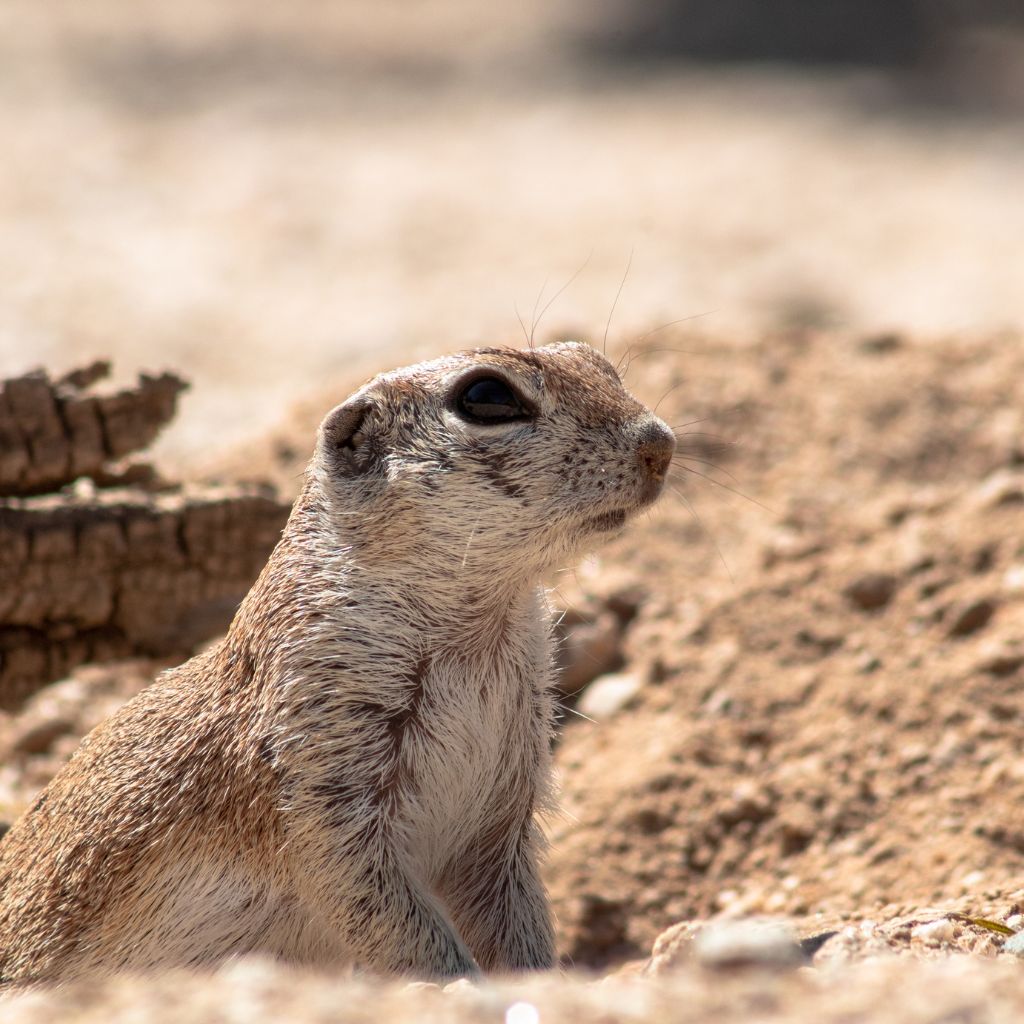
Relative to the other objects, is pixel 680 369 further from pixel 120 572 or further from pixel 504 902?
pixel 504 902

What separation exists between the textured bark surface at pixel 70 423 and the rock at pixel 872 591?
276 centimetres

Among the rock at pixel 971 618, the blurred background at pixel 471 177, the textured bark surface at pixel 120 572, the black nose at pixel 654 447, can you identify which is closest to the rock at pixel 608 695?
the rock at pixel 971 618

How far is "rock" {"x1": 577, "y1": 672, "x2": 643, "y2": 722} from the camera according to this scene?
5758 mm

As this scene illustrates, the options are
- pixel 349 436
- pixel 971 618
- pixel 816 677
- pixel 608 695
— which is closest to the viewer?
pixel 349 436

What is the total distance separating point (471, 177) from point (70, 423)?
313 inches

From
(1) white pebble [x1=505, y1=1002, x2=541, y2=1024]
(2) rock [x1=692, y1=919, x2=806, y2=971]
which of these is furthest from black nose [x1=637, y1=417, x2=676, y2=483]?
(1) white pebble [x1=505, y1=1002, x2=541, y2=1024]

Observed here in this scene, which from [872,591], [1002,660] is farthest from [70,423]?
[1002,660]

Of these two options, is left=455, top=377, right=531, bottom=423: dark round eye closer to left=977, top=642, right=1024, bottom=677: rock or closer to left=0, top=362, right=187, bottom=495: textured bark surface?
left=0, top=362, right=187, bottom=495: textured bark surface

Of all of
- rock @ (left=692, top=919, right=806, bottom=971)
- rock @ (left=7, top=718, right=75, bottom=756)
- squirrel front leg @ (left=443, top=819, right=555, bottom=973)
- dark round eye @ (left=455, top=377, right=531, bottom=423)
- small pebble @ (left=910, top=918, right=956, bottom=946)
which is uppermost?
dark round eye @ (left=455, top=377, right=531, bottom=423)

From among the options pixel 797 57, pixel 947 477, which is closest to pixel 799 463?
pixel 947 477

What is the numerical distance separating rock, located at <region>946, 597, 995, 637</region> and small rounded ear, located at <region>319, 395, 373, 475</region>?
9.03ft

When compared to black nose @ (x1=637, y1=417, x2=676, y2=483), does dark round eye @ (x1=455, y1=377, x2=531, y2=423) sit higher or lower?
higher

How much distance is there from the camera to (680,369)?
7.47 meters

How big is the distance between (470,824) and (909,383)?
4369 mm
